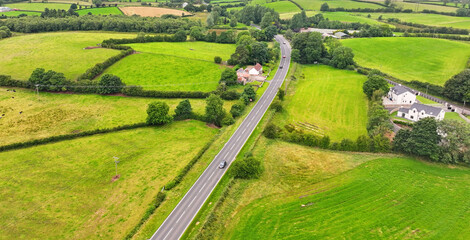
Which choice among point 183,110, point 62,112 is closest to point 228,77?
point 183,110

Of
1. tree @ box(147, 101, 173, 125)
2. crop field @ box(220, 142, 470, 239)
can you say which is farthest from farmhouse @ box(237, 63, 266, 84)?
crop field @ box(220, 142, 470, 239)

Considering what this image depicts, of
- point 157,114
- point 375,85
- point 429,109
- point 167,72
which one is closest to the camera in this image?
point 429,109

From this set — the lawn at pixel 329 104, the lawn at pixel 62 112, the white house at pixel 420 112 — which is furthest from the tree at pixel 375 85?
the lawn at pixel 62 112

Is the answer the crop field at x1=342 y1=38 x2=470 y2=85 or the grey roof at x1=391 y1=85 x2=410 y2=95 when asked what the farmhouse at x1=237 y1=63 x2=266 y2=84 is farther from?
the crop field at x1=342 y1=38 x2=470 y2=85

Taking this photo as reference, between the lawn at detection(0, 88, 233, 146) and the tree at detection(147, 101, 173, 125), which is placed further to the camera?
the tree at detection(147, 101, 173, 125)

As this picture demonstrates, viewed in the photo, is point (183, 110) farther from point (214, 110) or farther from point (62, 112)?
point (62, 112)

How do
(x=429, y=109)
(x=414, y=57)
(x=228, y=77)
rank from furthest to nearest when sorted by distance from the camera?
1. (x=414, y=57)
2. (x=228, y=77)
3. (x=429, y=109)
